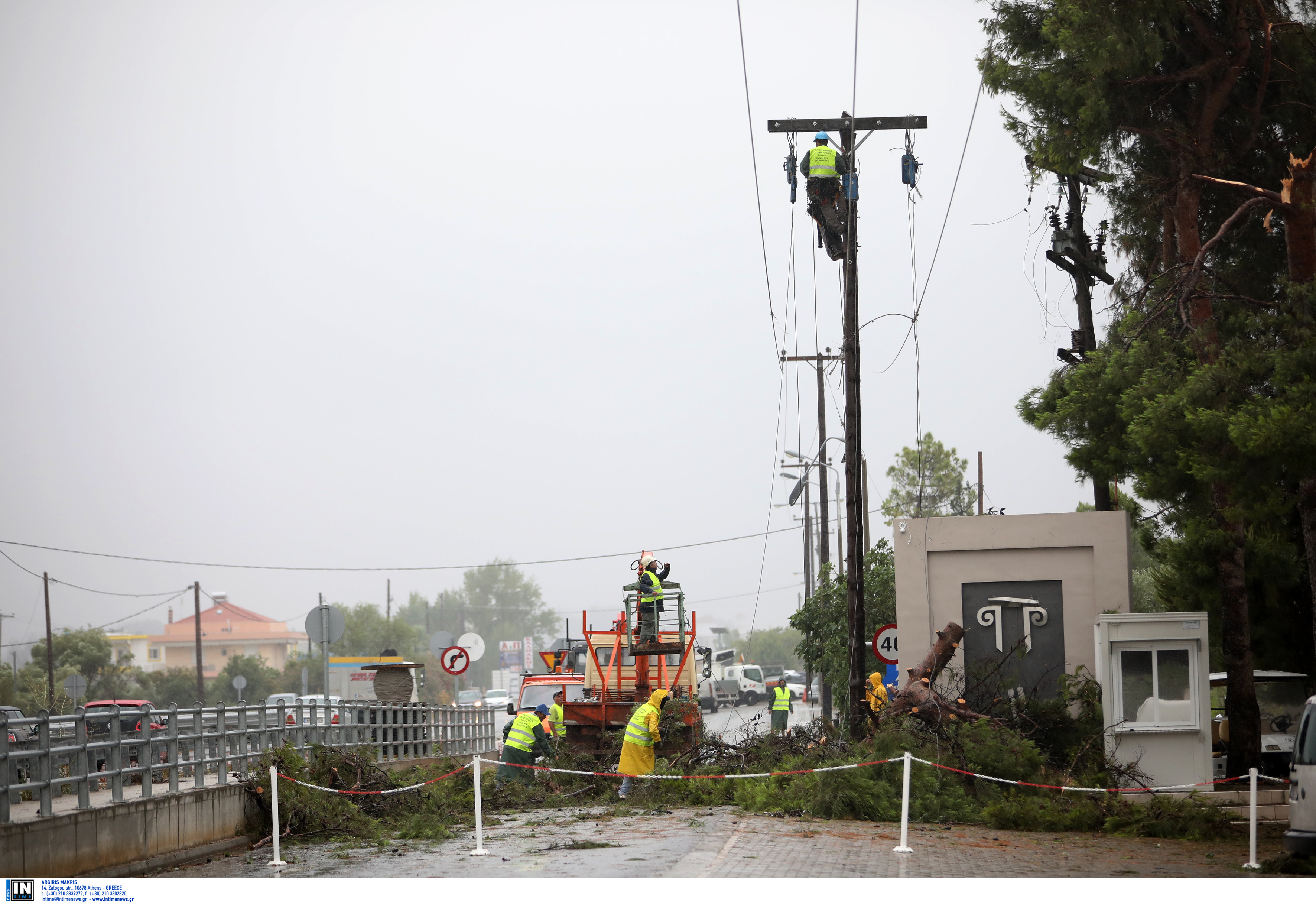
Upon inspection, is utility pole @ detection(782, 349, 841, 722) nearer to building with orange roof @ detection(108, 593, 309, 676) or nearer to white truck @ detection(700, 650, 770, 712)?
white truck @ detection(700, 650, 770, 712)

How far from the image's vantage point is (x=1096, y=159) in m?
19.6

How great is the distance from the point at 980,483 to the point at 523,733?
41.1 meters

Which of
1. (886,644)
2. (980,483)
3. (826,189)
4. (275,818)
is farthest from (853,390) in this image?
(980,483)

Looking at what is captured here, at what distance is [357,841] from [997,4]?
16916 mm

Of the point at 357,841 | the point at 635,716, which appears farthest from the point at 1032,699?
the point at 357,841

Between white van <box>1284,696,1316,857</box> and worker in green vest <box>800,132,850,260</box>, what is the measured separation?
38.8 feet

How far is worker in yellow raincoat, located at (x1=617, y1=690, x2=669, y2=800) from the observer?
16.9m

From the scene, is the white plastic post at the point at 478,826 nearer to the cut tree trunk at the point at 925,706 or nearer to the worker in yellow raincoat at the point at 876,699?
the cut tree trunk at the point at 925,706

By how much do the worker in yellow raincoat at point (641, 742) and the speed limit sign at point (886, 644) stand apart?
690 cm

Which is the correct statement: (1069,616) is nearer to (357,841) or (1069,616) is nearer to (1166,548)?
(1166,548)

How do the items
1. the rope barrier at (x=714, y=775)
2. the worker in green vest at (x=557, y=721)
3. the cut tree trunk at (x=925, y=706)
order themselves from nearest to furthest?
the rope barrier at (x=714, y=775)
the cut tree trunk at (x=925, y=706)
the worker in green vest at (x=557, y=721)

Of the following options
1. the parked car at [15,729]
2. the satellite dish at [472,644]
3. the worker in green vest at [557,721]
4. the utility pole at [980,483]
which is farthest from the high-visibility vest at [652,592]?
the utility pole at [980,483]

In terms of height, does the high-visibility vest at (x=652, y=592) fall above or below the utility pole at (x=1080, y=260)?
below

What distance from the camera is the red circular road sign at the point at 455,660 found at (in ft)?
75.3
